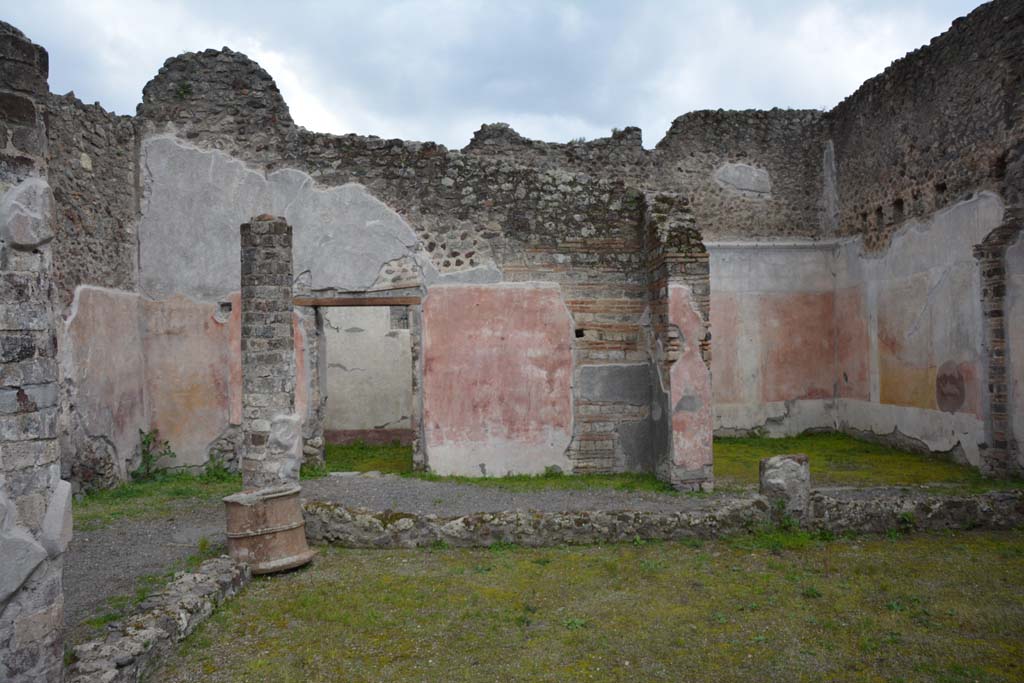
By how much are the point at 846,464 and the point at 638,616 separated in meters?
6.50

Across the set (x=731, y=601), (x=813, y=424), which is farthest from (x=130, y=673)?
(x=813, y=424)

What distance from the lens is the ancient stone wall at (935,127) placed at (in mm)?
8898

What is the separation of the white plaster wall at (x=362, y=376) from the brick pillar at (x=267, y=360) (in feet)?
19.4

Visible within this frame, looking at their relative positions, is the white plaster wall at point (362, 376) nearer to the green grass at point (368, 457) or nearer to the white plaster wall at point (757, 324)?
→ the green grass at point (368, 457)

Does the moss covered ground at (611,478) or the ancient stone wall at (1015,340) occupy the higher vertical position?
the ancient stone wall at (1015,340)

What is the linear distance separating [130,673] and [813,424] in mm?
11614

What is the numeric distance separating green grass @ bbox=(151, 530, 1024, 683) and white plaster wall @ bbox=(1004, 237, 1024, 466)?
2.89 meters

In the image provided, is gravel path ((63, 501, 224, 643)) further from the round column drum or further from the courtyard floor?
the round column drum

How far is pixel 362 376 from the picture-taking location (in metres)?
12.9

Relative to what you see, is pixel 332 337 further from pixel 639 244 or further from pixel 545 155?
pixel 639 244

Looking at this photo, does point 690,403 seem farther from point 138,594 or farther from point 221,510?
point 138,594

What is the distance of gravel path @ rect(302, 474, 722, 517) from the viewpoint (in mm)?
7301

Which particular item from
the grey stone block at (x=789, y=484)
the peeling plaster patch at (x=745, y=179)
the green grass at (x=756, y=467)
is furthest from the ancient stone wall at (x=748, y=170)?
the grey stone block at (x=789, y=484)

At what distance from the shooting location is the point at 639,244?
945 cm
